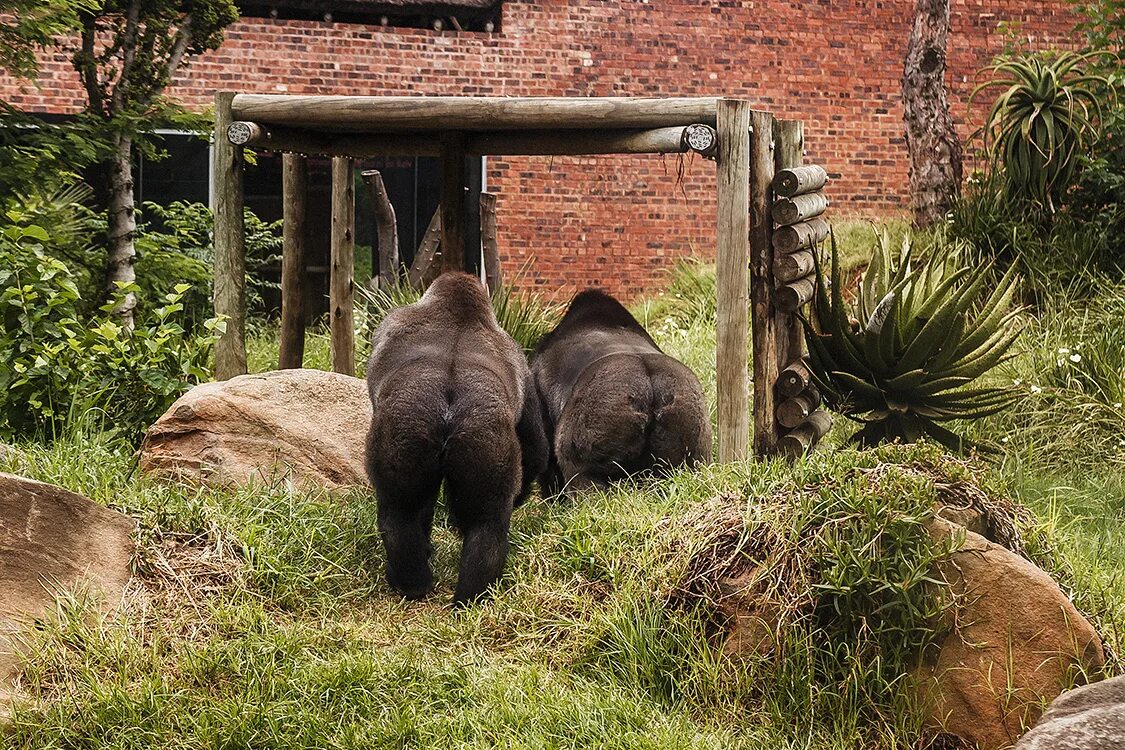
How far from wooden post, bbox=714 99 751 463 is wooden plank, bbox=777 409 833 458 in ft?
2.64

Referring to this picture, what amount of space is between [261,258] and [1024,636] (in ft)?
39.1

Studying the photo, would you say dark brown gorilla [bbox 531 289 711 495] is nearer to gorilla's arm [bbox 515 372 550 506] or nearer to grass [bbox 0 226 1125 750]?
gorilla's arm [bbox 515 372 550 506]

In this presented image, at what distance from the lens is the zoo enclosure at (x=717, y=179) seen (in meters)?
6.98

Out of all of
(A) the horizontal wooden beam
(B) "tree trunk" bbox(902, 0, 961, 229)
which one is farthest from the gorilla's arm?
(B) "tree trunk" bbox(902, 0, 961, 229)

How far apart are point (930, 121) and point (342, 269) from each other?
22.9 ft

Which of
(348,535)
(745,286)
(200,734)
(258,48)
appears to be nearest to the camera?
(200,734)

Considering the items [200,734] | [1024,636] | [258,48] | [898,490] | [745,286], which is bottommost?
[200,734]

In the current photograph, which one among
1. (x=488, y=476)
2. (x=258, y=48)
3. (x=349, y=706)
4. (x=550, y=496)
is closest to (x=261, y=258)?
(x=258, y=48)

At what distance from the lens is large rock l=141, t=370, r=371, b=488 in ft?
21.5

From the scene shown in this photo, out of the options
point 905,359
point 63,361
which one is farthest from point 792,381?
point 63,361

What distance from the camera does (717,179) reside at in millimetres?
6945

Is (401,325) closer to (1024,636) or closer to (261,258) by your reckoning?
(1024,636)

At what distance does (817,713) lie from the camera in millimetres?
4680

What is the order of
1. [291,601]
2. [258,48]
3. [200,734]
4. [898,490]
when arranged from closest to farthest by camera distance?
[200,734] → [898,490] → [291,601] → [258,48]
